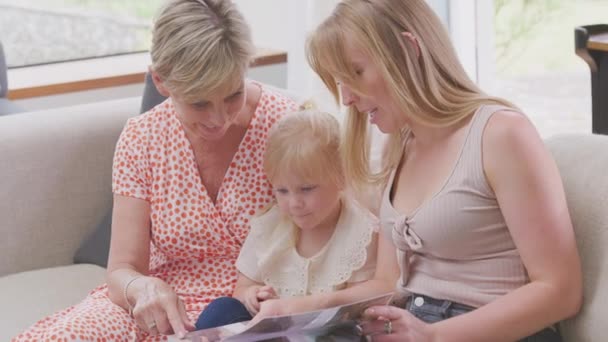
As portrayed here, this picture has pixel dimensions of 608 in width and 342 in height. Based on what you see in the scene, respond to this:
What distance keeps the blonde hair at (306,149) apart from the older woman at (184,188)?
0.36ft

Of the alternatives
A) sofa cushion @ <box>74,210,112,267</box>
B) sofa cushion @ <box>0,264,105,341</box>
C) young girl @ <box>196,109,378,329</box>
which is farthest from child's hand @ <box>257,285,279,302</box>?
sofa cushion @ <box>74,210,112,267</box>

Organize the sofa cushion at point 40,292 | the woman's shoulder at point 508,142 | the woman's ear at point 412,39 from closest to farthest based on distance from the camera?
the woman's shoulder at point 508,142
the woman's ear at point 412,39
the sofa cushion at point 40,292

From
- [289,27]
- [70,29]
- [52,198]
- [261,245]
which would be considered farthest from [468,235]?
[70,29]

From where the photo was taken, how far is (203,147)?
2164mm

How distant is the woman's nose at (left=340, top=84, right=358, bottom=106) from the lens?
1.74 metres

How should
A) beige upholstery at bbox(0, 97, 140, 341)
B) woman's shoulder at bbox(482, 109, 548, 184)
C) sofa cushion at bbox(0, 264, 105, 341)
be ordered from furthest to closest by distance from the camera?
beige upholstery at bbox(0, 97, 140, 341) → sofa cushion at bbox(0, 264, 105, 341) → woman's shoulder at bbox(482, 109, 548, 184)

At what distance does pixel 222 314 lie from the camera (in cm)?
186

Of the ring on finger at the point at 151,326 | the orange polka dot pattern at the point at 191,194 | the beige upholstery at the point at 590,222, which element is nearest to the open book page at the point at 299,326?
the ring on finger at the point at 151,326

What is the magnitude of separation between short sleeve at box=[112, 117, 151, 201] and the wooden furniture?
1.13m

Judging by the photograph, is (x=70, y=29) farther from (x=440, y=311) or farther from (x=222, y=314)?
(x=440, y=311)

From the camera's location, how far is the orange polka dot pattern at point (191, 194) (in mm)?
2111

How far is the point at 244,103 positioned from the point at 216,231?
0.29 metres

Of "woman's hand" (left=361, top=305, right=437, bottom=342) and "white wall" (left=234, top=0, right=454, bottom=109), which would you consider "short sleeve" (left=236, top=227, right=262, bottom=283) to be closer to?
"woman's hand" (left=361, top=305, right=437, bottom=342)

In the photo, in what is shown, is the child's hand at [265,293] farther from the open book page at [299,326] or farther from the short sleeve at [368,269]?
the open book page at [299,326]
